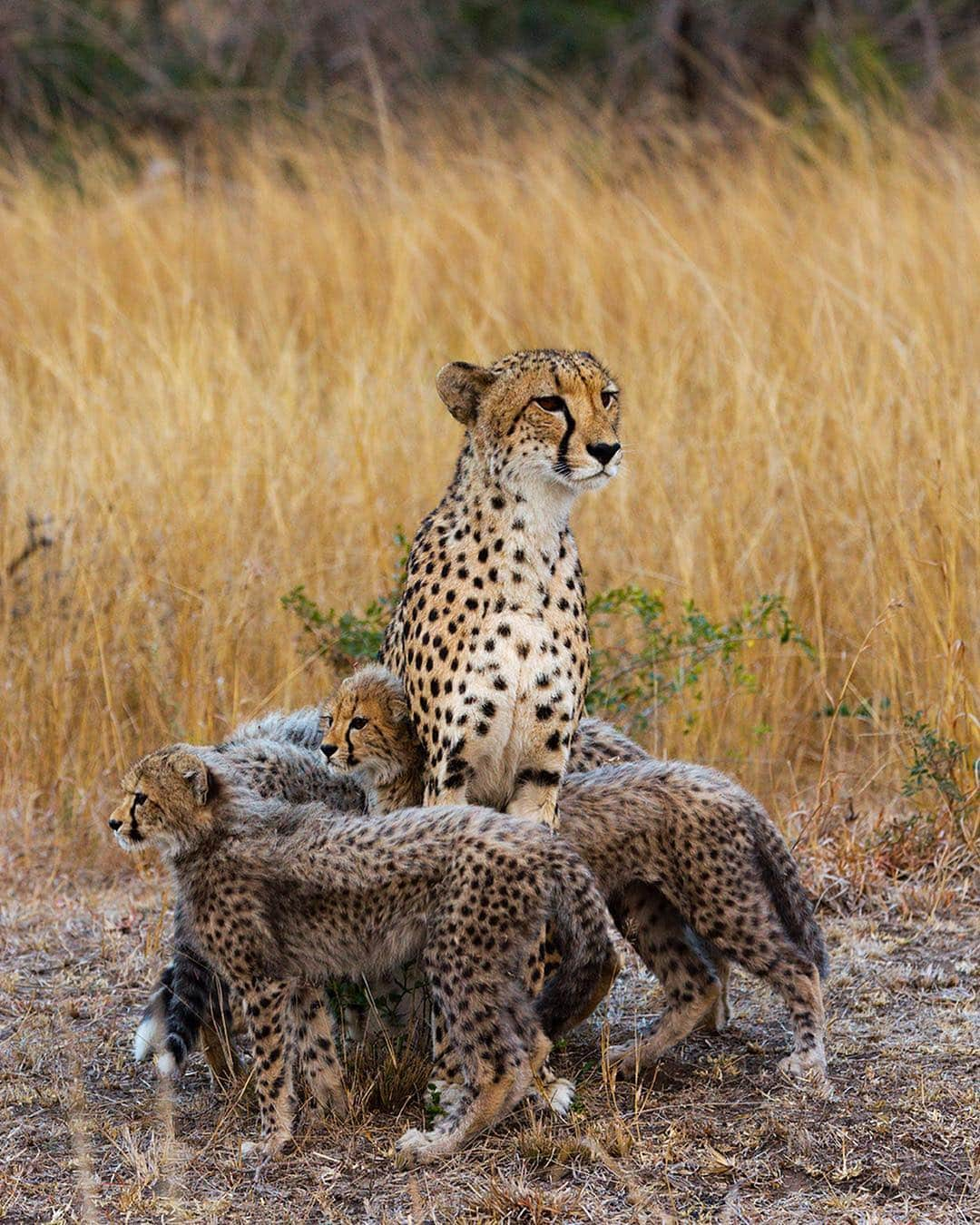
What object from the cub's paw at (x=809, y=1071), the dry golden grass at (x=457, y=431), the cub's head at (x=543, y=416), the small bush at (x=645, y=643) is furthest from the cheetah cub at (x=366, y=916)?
the dry golden grass at (x=457, y=431)

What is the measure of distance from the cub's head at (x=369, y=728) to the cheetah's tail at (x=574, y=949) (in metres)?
0.48

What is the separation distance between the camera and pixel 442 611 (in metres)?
3.69

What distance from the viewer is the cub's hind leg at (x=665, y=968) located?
3.84 m

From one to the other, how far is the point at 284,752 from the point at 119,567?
2367 millimetres

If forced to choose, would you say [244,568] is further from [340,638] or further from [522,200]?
[522,200]

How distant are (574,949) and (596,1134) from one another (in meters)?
0.35

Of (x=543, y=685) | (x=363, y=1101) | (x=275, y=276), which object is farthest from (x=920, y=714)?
(x=275, y=276)

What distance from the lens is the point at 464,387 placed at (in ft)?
12.5

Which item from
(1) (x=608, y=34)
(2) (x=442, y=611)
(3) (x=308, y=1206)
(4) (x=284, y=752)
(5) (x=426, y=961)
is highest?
(1) (x=608, y=34)

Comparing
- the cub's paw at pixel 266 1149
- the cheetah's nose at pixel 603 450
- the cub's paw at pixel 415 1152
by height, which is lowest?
the cub's paw at pixel 266 1149

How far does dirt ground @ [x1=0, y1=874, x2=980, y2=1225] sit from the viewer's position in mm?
3244

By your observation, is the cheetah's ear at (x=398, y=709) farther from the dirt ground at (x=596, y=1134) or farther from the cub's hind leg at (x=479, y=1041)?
the dirt ground at (x=596, y=1134)

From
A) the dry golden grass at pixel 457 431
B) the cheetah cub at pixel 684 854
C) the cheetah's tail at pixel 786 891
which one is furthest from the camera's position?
the dry golden grass at pixel 457 431

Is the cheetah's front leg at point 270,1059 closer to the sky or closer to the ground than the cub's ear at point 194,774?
closer to the ground
